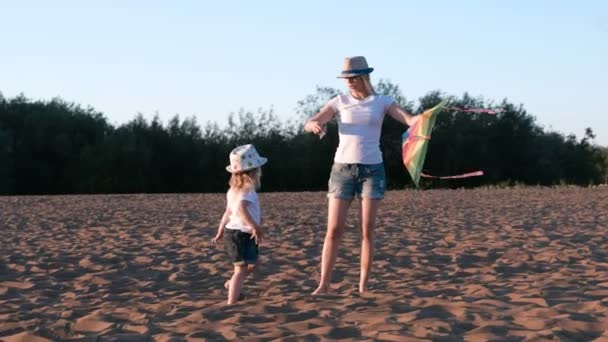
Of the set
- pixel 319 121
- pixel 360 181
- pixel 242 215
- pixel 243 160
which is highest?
pixel 319 121

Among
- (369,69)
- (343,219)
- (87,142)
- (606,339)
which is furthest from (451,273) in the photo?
(87,142)

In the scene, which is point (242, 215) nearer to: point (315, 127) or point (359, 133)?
point (315, 127)

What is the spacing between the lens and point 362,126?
5.57 meters

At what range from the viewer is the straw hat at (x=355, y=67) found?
5.53m

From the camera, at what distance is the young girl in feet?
18.2

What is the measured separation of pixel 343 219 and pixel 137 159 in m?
35.6

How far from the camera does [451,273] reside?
7.61m

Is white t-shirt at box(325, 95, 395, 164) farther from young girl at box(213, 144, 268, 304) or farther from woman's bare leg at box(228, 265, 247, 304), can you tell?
woman's bare leg at box(228, 265, 247, 304)

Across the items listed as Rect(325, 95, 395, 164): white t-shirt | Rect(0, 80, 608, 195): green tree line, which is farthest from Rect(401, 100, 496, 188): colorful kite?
Rect(0, 80, 608, 195): green tree line

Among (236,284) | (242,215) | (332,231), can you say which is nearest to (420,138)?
(332,231)

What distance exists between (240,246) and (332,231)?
653 millimetres

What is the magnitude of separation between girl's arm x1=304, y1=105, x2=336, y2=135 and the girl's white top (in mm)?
585

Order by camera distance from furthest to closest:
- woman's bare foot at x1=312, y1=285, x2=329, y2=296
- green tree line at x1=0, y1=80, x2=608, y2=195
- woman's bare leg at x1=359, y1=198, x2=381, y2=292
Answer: green tree line at x1=0, y1=80, x2=608, y2=195 < woman's bare foot at x1=312, y1=285, x2=329, y2=296 < woman's bare leg at x1=359, y1=198, x2=381, y2=292

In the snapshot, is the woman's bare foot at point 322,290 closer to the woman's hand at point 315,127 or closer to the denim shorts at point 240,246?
the denim shorts at point 240,246
